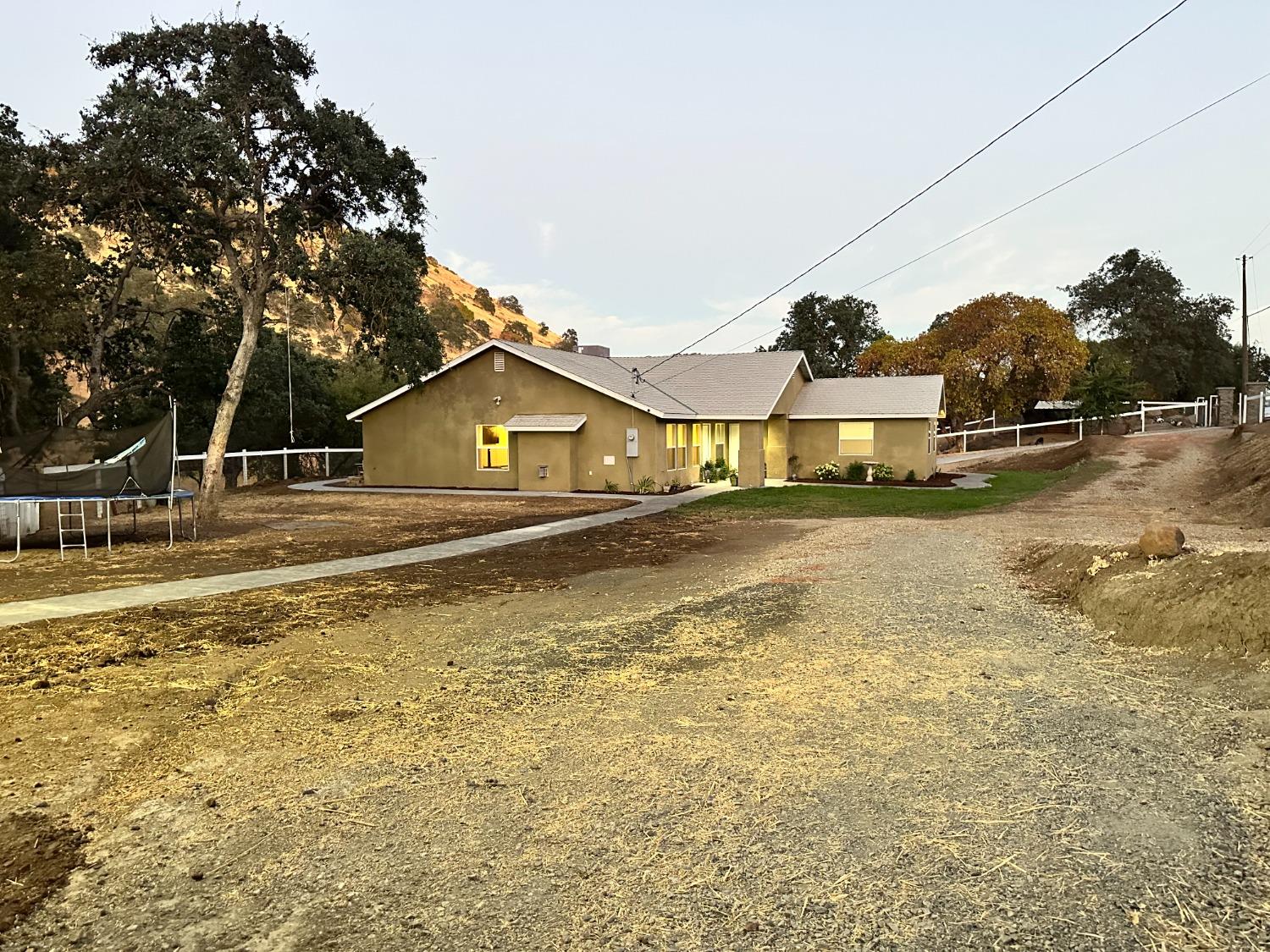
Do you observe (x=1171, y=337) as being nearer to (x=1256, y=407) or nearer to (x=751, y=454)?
(x=1256, y=407)

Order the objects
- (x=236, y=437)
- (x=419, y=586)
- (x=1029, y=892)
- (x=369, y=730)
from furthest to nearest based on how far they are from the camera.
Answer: (x=236, y=437) < (x=419, y=586) < (x=369, y=730) < (x=1029, y=892)

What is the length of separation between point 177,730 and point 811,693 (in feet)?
14.3

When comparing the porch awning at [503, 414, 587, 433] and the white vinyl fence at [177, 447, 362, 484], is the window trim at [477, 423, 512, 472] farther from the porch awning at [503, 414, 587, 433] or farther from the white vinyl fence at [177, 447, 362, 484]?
the white vinyl fence at [177, 447, 362, 484]

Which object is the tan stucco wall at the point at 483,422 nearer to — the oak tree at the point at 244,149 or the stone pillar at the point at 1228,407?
the oak tree at the point at 244,149

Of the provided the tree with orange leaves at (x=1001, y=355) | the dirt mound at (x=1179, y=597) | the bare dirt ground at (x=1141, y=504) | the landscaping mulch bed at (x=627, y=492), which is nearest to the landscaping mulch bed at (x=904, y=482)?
the bare dirt ground at (x=1141, y=504)

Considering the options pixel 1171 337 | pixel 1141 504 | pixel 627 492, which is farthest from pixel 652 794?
pixel 1171 337

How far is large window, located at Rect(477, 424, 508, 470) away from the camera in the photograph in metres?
28.4

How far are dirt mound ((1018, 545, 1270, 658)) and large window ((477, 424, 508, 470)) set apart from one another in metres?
21.1

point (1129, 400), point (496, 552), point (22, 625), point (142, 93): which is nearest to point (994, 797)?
point (22, 625)

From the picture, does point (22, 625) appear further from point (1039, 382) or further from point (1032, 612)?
point (1039, 382)

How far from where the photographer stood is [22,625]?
8172mm

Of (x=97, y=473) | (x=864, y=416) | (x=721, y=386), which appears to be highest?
(x=721, y=386)

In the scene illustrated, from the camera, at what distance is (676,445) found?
28078 millimetres

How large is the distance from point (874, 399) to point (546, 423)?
13667mm
